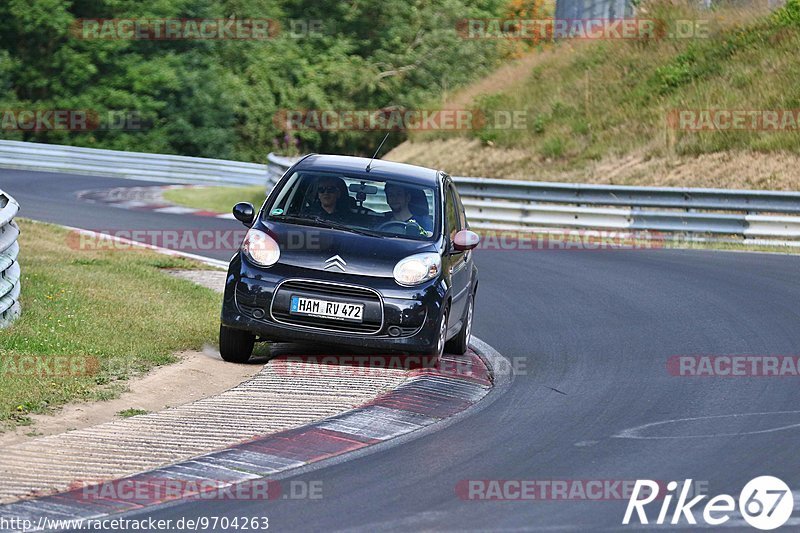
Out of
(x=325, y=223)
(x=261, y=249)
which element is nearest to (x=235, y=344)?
(x=261, y=249)

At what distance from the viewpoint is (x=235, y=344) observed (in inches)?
432

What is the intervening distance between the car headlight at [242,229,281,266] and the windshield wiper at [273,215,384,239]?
41 centimetres

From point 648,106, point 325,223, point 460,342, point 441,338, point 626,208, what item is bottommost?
point 626,208

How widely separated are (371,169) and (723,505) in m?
5.70

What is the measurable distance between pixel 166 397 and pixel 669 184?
19.9 meters

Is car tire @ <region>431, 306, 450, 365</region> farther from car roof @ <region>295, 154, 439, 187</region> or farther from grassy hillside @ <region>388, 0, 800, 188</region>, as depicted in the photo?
grassy hillside @ <region>388, 0, 800, 188</region>

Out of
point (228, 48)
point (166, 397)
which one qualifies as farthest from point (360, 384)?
point (228, 48)

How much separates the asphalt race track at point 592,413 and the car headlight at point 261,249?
7.21ft

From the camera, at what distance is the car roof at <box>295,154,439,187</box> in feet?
38.5

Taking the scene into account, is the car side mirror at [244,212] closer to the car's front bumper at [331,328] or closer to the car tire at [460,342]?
the car's front bumper at [331,328]

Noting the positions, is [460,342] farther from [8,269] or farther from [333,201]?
[8,269]

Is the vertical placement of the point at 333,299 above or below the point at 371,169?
below

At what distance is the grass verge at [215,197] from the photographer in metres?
28.6

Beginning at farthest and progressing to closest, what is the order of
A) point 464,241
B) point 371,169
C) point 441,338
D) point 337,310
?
point 371,169, point 464,241, point 441,338, point 337,310
